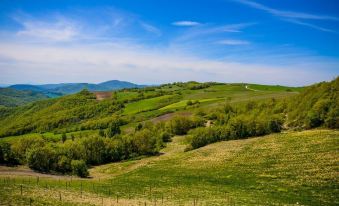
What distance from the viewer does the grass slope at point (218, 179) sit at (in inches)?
1635

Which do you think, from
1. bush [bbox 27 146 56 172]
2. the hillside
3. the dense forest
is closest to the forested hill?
the dense forest

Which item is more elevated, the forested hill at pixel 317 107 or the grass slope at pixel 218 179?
the forested hill at pixel 317 107

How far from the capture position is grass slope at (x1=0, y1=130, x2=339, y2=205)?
136ft

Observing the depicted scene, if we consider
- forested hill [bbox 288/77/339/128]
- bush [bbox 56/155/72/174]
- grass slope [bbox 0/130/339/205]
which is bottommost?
bush [bbox 56/155/72/174]

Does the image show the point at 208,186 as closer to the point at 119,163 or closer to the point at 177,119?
the point at 119,163

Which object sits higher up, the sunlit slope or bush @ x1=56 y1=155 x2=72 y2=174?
the sunlit slope

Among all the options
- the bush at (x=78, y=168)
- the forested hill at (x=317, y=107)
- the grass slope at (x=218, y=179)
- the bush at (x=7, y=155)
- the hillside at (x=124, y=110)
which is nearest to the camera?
the grass slope at (x=218, y=179)

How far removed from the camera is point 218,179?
5769 centimetres

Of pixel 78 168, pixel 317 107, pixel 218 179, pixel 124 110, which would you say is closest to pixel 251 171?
pixel 218 179

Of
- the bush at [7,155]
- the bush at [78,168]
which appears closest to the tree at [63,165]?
the bush at [78,168]

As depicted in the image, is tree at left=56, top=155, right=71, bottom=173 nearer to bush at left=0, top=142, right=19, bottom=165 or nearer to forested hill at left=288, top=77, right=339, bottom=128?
bush at left=0, top=142, right=19, bottom=165

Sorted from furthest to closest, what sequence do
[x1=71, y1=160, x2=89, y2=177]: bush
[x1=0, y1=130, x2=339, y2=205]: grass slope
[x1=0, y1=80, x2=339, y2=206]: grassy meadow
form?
1. [x1=71, y1=160, x2=89, y2=177]: bush
2. [x1=0, y1=80, x2=339, y2=206]: grassy meadow
3. [x1=0, y1=130, x2=339, y2=205]: grass slope

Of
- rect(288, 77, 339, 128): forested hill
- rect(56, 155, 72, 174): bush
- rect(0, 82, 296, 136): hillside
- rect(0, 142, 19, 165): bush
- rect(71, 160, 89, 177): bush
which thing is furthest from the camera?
rect(0, 82, 296, 136): hillside

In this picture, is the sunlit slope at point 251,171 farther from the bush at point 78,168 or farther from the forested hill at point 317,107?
the forested hill at point 317,107
